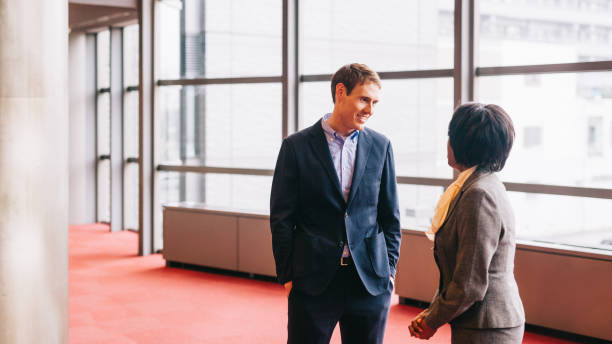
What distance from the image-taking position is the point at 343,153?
285 centimetres

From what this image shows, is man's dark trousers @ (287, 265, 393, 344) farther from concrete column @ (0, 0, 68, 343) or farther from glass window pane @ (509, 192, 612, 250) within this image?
glass window pane @ (509, 192, 612, 250)

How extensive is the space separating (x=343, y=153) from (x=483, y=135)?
0.89 meters

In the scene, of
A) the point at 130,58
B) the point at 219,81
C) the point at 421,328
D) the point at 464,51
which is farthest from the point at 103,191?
the point at 421,328

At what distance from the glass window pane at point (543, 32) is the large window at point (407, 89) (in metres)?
0.01

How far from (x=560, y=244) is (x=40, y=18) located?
170 inches

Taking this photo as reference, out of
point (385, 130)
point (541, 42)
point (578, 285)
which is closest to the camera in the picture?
point (578, 285)

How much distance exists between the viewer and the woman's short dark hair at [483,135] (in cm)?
205

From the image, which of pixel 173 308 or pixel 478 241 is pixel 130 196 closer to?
pixel 173 308

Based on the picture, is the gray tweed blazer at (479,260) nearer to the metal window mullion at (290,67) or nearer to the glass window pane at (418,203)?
the glass window pane at (418,203)

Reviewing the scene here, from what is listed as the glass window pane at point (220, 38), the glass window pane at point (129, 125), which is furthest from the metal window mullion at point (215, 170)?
the glass window pane at point (129, 125)

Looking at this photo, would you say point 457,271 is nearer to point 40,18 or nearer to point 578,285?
point 40,18

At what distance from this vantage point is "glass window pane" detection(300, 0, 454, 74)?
22.1 ft

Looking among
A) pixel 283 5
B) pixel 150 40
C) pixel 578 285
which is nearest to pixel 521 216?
pixel 578 285

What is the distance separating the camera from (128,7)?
8.83 metres
